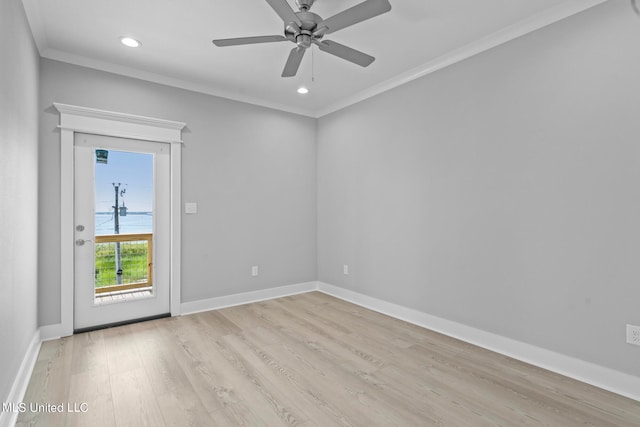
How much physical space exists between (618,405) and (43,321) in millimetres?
4463

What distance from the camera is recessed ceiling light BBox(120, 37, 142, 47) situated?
2.79m

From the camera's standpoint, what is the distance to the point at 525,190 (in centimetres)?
259

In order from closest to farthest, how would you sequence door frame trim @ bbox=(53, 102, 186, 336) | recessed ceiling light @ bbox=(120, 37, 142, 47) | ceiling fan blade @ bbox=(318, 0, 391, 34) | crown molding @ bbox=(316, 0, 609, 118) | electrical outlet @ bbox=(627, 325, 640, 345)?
ceiling fan blade @ bbox=(318, 0, 391, 34) < electrical outlet @ bbox=(627, 325, 640, 345) < crown molding @ bbox=(316, 0, 609, 118) < recessed ceiling light @ bbox=(120, 37, 142, 47) < door frame trim @ bbox=(53, 102, 186, 336)

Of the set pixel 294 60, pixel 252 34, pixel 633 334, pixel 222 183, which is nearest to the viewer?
pixel 633 334

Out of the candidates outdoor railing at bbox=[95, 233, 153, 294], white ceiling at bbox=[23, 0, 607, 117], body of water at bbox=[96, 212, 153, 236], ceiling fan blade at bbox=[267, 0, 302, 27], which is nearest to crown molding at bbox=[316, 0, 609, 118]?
white ceiling at bbox=[23, 0, 607, 117]

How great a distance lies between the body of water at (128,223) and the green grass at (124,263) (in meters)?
0.13

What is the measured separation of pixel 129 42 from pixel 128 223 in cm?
174

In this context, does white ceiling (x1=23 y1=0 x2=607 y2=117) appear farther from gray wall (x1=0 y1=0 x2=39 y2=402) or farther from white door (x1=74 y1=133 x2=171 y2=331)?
white door (x1=74 y1=133 x2=171 y2=331)

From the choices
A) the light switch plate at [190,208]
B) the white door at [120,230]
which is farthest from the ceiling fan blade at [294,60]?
the light switch plate at [190,208]

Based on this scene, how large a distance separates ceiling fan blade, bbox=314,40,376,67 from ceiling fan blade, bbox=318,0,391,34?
15 centimetres

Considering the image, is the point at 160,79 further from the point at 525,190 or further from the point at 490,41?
the point at 525,190

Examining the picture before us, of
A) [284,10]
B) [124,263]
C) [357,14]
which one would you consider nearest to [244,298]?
[124,263]

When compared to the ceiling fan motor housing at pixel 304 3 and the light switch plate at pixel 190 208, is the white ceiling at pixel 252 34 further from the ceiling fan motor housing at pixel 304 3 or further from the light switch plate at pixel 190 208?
the light switch plate at pixel 190 208

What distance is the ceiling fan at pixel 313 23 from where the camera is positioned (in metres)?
1.91
